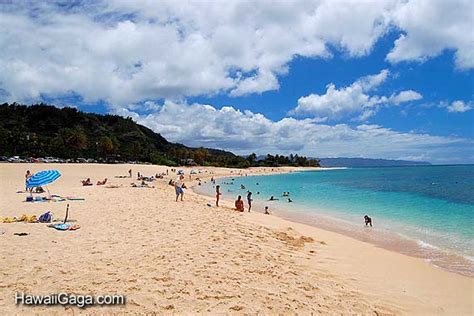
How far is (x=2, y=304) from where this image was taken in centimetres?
483

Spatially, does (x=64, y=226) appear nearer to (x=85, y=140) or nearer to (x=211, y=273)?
(x=211, y=273)

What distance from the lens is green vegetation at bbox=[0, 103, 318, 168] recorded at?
7273 cm

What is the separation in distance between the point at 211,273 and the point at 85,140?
8937 cm

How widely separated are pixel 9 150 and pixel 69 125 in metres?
62.7

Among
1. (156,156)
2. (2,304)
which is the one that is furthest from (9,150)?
(2,304)

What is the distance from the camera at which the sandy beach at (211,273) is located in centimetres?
556

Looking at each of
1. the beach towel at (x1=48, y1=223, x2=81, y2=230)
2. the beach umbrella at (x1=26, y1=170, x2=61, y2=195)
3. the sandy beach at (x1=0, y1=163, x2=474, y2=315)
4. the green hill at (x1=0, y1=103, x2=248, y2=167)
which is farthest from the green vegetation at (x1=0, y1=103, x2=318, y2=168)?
the beach towel at (x1=48, y1=223, x2=81, y2=230)

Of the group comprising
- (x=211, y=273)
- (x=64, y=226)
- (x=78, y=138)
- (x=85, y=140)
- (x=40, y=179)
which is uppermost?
(x=78, y=138)

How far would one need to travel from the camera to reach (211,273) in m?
6.82

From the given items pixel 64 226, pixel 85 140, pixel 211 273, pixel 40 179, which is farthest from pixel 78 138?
pixel 211 273

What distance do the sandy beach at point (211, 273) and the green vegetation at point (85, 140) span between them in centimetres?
7122

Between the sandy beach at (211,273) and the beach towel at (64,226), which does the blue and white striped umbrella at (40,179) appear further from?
the beach towel at (64,226)

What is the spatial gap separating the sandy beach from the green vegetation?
71224 millimetres

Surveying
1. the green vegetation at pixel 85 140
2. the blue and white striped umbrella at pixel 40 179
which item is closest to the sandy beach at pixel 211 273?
the blue and white striped umbrella at pixel 40 179
